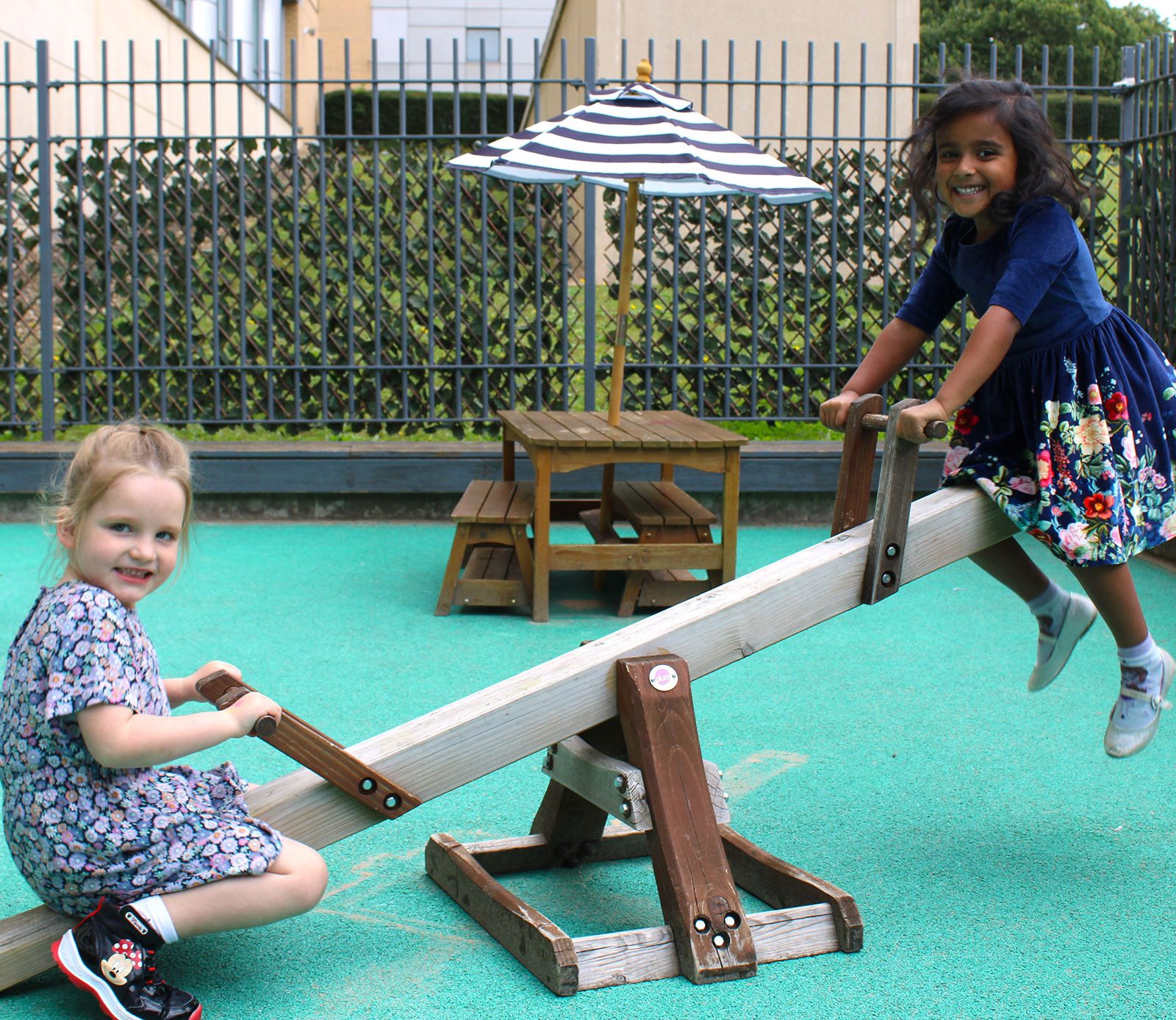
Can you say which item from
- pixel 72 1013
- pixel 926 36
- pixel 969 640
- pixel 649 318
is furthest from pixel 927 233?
pixel 926 36

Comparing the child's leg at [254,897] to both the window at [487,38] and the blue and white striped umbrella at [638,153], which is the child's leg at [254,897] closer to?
the blue and white striped umbrella at [638,153]

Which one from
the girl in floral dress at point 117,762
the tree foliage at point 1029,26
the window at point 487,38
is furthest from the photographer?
the tree foliage at point 1029,26

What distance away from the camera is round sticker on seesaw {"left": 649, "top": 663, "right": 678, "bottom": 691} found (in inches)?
94.7

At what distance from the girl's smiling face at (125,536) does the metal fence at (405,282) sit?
556cm

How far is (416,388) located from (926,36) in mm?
42393

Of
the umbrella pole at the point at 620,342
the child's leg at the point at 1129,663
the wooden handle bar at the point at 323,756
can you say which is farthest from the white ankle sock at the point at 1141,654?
the umbrella pole at the point at 620,342

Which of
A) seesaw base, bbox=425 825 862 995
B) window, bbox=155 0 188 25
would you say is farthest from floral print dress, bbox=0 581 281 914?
window, bbox=155 0 188 25

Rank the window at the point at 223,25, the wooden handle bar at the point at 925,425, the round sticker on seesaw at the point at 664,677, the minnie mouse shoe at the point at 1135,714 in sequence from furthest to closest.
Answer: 1. the window at the point at 223,25
2. the minnie mouse shoe at the point at 1135,714
3. the wooden handle bar at the point at 925,425
4. the round sticker on seesaw at the point at 664,677

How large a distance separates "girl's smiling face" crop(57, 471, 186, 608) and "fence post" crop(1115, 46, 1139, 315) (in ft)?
21.8

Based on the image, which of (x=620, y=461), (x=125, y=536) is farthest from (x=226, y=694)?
(x=620, y=461)

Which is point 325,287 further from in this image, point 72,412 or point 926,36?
point 926,36

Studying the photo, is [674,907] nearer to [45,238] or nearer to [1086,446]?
[1086,446]

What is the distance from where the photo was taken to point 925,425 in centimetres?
258

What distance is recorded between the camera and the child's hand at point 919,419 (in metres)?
2.58
